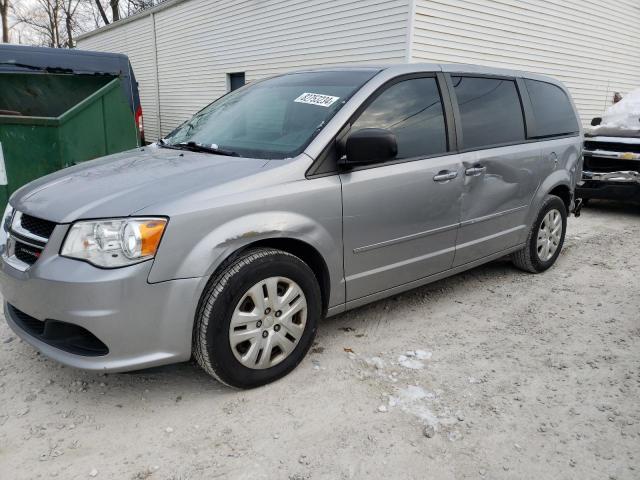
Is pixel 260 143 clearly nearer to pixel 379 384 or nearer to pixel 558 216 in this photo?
pixel 379 384

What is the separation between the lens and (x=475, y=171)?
356 cm

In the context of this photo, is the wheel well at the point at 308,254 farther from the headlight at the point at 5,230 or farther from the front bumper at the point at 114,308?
the headlight at the point at 5,230

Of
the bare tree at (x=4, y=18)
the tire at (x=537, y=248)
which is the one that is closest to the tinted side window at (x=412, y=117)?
the tire at (x=537, y=248)

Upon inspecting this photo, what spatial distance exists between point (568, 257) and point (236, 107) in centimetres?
380

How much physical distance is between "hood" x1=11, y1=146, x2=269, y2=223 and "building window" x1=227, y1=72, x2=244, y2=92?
1067 cm

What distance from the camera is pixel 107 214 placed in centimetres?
225

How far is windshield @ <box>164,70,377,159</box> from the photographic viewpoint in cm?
288

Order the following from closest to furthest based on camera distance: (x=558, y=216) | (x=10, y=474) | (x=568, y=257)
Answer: (x=10, y=474), (x=558, y=216), (x=568, y=257)

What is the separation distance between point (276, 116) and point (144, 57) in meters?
17.0

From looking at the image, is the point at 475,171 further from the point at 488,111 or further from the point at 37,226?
the point at 37,226

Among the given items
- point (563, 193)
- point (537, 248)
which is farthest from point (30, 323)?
point (563, 193)

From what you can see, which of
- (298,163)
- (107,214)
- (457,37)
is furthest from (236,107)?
(457,37)

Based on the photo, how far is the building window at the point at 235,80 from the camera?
42.7 ft

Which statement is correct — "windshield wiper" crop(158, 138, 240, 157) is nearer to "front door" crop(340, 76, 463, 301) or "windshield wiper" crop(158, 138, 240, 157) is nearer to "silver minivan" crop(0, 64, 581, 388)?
"silver minivan" crop(0, 64, 581, 388)
